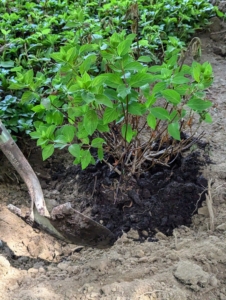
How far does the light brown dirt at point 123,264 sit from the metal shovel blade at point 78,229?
0.18 ft

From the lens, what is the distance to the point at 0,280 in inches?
68.6

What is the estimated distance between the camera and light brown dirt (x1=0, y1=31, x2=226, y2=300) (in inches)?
62.7

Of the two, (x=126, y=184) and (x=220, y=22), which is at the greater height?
(x=220, y=22)

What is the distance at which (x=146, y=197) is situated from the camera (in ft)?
6.96

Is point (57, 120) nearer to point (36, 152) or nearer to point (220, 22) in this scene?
point (36, 152)

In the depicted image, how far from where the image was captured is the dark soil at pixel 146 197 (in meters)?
2.01

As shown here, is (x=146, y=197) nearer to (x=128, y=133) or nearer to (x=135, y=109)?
(x=128, y=133)

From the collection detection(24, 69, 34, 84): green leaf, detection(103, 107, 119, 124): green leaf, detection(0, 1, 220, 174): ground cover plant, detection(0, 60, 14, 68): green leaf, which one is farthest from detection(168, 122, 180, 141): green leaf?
detection(0, 60, 14, 68): green leaf

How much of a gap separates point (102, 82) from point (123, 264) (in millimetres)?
850

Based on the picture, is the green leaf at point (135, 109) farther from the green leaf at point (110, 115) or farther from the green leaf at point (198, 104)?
the green leaf at point (198, 104)

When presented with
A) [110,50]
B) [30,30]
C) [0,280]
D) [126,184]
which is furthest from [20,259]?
[30,30]

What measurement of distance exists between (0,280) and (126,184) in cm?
83

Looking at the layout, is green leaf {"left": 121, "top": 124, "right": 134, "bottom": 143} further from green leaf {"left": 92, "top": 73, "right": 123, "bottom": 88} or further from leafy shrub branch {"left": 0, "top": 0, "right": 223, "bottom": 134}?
leafy shrub branch {"left": 0, "top": 0, "right": 223, "bottom": 134}

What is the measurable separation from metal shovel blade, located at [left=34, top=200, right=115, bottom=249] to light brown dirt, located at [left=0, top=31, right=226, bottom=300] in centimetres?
5
